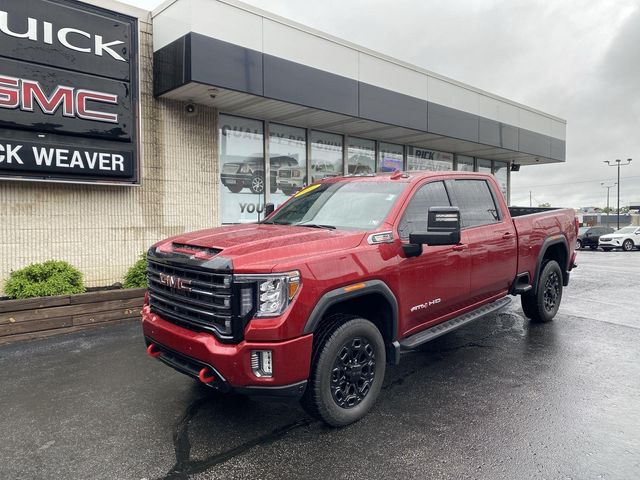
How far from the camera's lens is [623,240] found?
24828mm

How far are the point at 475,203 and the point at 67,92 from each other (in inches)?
248

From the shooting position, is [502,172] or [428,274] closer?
[428,274]

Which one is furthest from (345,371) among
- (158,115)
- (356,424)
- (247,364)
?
(158,115)

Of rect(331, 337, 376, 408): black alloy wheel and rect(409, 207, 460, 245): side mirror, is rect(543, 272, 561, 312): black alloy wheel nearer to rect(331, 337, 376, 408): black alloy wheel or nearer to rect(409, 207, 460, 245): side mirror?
rect(409, 207, 460, 245): side mirror

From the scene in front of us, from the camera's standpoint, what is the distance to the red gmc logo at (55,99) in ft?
21.7

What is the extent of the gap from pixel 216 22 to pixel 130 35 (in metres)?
1.50

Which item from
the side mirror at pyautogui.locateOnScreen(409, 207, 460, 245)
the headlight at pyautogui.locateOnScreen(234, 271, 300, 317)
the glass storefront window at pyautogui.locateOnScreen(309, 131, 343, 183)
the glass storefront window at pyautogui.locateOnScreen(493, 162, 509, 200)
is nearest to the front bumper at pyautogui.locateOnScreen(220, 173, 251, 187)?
the glass storefront window at pyautogui.locateOnScreen(309, 131, 343, 183)

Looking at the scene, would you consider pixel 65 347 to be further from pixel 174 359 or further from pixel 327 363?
pixel 327 363

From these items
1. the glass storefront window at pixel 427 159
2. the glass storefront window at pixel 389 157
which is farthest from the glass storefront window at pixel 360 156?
the glass storefront window at pixel 427 159

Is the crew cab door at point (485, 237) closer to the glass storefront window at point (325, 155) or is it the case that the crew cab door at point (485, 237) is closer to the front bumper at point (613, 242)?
the glass storefront window at point (325, 155)

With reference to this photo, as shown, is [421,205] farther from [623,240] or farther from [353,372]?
[623,240]

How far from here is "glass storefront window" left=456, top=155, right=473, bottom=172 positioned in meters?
16.3

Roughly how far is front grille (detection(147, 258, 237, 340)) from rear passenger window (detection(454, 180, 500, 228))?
2817mm

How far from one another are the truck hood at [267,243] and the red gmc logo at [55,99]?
454cm
